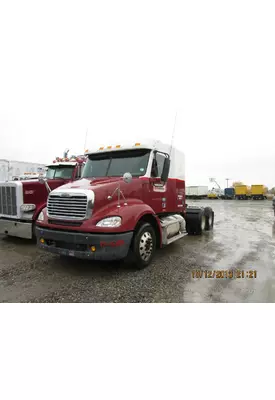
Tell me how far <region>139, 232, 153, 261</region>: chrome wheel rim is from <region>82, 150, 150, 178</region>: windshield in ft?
4.45

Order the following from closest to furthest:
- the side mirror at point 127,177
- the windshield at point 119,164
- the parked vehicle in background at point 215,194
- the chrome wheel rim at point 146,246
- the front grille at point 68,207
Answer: the front grille at point 68,207
the side mirror at point 127,177
the chrome wheel rim at point 146,246
the windshield at point 119,164
the parked vehicle in background at point 215,194

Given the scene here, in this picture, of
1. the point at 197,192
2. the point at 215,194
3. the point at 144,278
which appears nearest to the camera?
the point at 144,278

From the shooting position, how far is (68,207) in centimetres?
435

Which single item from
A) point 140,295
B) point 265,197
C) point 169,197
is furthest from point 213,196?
point 140,295

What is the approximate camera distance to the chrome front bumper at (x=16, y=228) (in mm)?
6488

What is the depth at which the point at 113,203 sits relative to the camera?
4.43 metres

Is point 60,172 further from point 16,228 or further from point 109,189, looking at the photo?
point 109,189

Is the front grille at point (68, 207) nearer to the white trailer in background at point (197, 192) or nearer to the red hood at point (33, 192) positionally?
the red hood at point (33, 192)

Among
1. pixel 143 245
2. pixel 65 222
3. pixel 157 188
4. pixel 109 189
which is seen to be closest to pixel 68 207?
pixel 65 222

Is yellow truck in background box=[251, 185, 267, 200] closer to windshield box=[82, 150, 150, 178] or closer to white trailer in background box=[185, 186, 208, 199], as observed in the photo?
white trailer in background box=[185, 186, 208, 199]

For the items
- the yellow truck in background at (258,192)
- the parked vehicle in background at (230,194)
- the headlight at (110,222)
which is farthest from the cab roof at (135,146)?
the parked vehicle in background at (230,194)

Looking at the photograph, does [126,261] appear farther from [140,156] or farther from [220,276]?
[140,156]
